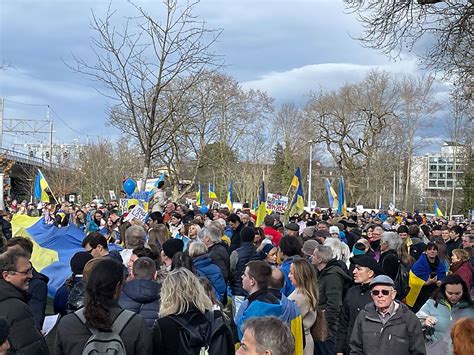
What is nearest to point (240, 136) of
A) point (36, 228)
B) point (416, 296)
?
point (36, 228)

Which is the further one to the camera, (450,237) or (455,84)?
(455,84)

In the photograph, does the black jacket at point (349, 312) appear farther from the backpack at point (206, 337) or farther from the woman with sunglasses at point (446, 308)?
the backpack at point (206, 337)

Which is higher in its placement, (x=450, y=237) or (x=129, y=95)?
(x=129, y=95)

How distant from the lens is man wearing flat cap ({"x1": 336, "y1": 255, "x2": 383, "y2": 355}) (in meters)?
6.20

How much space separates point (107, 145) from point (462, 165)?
125ft

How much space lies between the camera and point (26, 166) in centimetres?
7406

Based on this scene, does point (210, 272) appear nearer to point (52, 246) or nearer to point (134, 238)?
point (134, 238)

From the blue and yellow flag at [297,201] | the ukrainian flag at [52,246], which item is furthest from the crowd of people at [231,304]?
the blue and yellow flag at [297,201]

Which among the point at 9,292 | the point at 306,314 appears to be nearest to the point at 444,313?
the point at 306,314

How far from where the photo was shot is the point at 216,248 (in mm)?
8641

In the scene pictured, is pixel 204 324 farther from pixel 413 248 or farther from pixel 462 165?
pixel 462 165

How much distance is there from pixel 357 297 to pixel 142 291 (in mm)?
2357

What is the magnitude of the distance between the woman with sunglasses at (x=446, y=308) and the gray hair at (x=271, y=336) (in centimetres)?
281

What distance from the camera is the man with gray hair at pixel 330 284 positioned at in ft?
22.9
